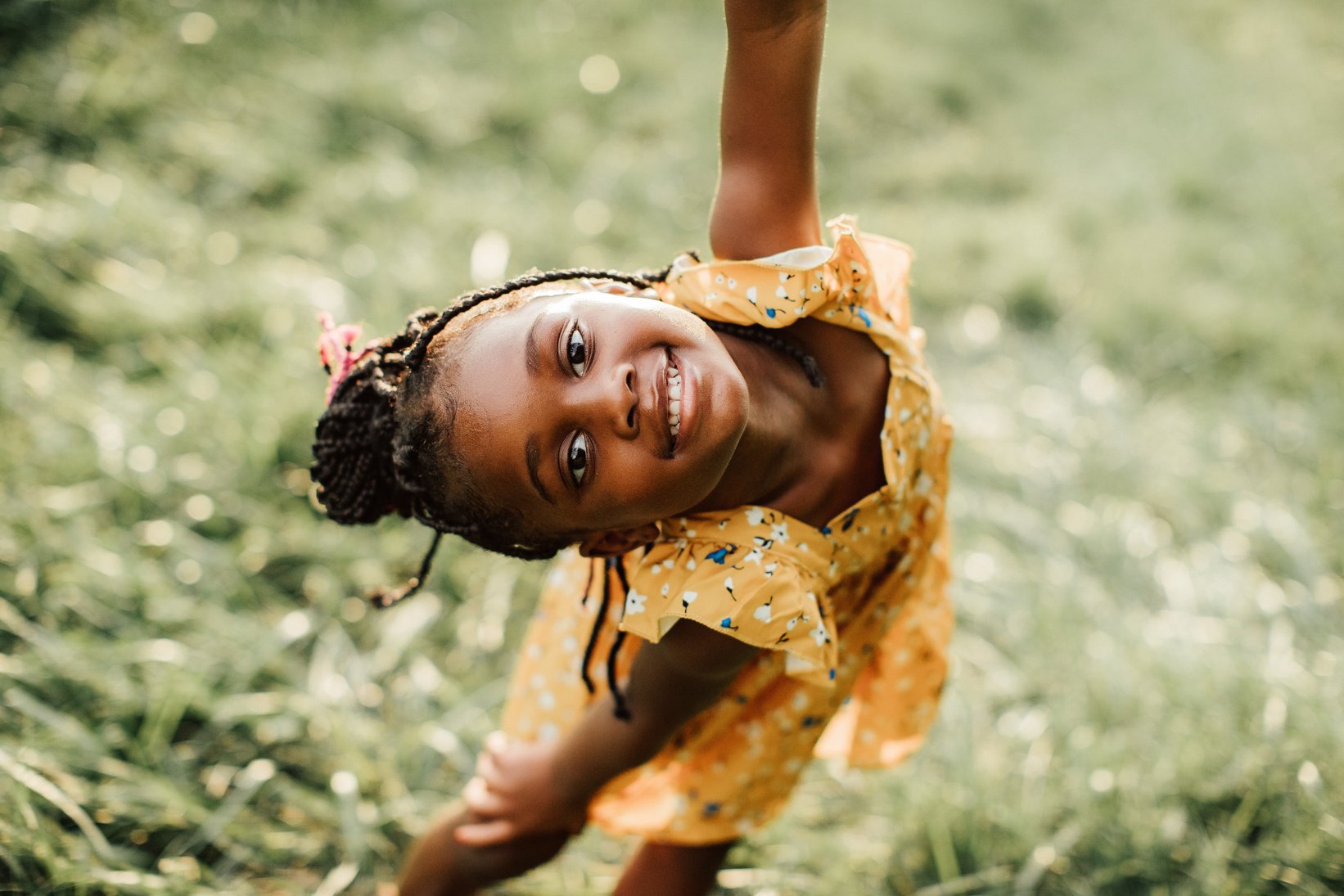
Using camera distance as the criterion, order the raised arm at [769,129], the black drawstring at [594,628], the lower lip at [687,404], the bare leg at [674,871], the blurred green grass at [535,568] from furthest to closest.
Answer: the blurred green grass at [535,568], the bare leg at [674,871], the black drawstring at [594,628], the raised arm at [769,129], the lower lip at [687,404]

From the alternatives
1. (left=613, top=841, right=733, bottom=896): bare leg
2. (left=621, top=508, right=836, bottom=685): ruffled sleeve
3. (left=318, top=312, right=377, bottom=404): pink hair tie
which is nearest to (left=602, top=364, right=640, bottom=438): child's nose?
(left=621, top=508, right=836, bottom=685): ruffled sleeve

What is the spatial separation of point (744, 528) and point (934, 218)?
3182 millimetres

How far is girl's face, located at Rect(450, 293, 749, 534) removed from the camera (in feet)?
4.60

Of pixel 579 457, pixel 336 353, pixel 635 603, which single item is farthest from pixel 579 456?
pixel 336 353

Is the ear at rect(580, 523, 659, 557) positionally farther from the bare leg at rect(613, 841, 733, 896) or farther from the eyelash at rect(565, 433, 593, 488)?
the bare leg at rect(613, 841, 733, 896)

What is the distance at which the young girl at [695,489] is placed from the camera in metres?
1.45

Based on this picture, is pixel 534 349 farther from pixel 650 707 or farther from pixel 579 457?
pixel 650 707

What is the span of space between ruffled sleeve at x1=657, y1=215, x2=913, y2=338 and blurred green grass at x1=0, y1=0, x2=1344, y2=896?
1.24 meters

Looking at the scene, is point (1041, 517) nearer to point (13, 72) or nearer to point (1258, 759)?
point (1258, 759)

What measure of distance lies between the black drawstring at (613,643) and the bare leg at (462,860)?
34 centimetres

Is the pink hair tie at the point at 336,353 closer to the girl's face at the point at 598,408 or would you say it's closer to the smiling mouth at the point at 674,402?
the girl's face at the point at 598,408

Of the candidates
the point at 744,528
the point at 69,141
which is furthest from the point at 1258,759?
the point at 69,141

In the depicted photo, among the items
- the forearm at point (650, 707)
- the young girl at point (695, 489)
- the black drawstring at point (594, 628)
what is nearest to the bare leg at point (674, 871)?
the young girl at point (695, 489)

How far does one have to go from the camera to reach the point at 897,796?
2285mm
